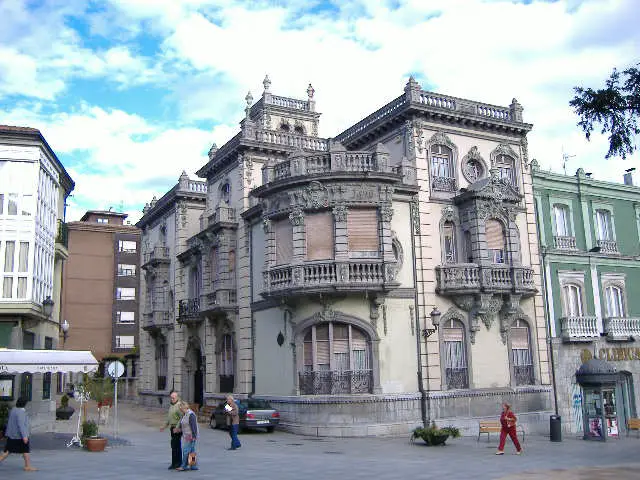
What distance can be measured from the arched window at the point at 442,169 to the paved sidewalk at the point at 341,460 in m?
10.8

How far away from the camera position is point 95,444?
20203mm

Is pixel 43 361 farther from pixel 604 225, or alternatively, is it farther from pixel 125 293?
pixel 125 293

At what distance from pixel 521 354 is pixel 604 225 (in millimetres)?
9744

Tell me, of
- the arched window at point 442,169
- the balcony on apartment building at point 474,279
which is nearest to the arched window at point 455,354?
the balcony on apartment building at point 474,279

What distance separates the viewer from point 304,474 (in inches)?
617

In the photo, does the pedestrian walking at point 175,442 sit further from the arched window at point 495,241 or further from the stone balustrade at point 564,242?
the stone balustrade at point 564,242

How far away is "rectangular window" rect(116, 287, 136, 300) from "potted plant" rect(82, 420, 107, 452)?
165ft

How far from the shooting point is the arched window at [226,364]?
106 feet

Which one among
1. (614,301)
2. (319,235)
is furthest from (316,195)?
(614,301)

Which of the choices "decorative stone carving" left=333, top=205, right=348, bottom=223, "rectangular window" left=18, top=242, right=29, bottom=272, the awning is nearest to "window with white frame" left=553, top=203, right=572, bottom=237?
"decorative stone carving" left=333, top=205, right=348, bottom=223

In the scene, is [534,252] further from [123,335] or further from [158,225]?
[123,335]

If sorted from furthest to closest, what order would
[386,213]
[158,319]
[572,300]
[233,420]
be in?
[158,319] < [572,300] < [386,213] < [233,420]

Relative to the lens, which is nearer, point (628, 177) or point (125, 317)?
point (628, 177)

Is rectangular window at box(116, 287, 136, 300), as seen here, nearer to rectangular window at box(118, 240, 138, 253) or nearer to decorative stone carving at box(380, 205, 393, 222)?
rectangular window at box(118, 240, 138, 253)
